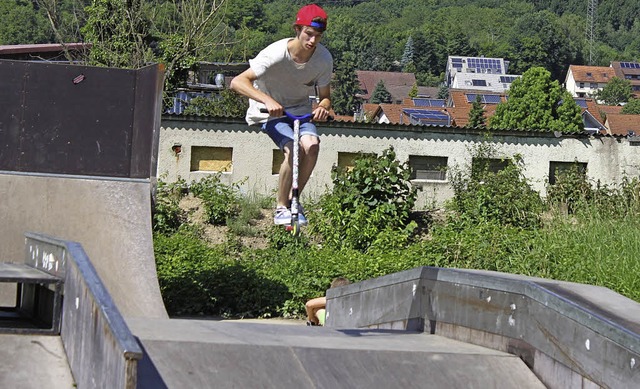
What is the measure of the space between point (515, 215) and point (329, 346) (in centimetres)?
1216

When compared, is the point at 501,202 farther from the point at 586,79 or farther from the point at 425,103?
the point at 586,79

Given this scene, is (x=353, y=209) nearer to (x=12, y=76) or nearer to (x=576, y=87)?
(x=12, y=76)

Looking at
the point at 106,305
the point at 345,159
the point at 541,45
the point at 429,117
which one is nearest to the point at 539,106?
the point at 429,117

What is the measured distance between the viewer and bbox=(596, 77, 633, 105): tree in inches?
7151

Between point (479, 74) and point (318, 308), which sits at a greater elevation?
point (479, 74)

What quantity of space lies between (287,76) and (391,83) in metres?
165

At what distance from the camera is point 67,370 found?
18.4 ft

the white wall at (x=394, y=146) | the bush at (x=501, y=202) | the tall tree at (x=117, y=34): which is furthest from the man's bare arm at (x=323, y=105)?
the tall tree at (x=117, y=34)

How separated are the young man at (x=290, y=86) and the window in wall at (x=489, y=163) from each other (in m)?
13.5

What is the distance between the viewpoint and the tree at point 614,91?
596 feet

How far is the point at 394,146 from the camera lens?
73.6 ft

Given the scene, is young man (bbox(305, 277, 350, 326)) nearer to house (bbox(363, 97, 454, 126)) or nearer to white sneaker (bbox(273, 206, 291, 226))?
white sneaker (bbox(273, 206, 291, 226))

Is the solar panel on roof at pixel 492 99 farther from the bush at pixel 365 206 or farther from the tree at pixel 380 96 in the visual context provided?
the bush at pixel 365 206

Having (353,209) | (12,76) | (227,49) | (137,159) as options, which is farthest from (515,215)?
(227,49)
